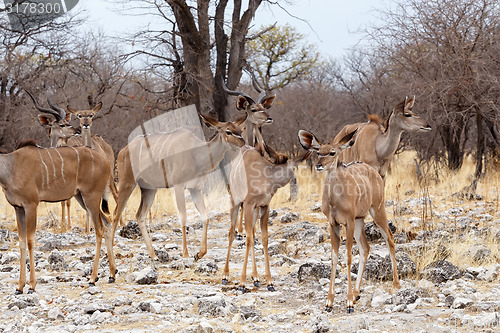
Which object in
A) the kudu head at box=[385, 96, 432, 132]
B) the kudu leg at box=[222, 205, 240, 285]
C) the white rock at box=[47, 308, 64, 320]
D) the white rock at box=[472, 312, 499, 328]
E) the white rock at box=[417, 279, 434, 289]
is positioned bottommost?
the white rock at box=[472, 312, 499, 328]

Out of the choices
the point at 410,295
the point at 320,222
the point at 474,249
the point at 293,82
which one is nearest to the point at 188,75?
the point at 320,222

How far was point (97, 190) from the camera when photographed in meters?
6.32

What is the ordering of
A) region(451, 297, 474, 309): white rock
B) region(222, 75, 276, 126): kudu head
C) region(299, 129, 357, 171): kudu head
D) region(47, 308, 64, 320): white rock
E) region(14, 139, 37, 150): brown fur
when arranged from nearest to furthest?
region(451, 297, 474, 309): white rock < region(47, 308, 64, 320): white rock < region(299, 129, 357, 171): kudu head < region(14, 139, 37, 150): brown fur < region(222, 75, 276, 126): kudu head

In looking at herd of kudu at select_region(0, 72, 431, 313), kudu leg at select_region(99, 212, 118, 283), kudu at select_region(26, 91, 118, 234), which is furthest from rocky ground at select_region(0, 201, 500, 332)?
kudu at select_region(26, 91, 118, 234)

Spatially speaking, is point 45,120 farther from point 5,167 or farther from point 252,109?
point 5,167

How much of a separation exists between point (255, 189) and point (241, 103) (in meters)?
2.71

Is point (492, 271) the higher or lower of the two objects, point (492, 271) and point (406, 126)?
the lower

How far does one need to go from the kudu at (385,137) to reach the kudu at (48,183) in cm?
355

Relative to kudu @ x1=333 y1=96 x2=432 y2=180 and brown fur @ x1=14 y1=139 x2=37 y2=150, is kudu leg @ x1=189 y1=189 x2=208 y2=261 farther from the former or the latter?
brown fur @ x1=14 y1=139 x2=37 y2=150

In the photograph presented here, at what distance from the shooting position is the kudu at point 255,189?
6.04 metres

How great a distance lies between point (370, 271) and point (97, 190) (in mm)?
2779

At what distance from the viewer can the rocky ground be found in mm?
4574

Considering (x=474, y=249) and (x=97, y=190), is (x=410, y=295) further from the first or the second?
(x=97, y=190)

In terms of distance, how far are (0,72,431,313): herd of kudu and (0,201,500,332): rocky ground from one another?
0.80ft
